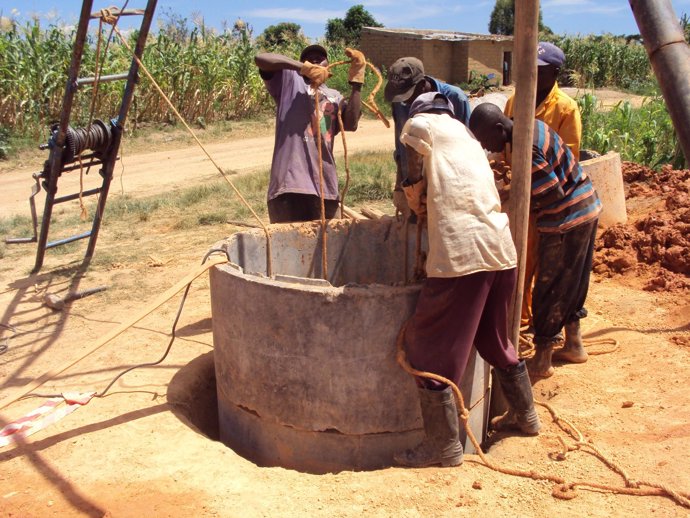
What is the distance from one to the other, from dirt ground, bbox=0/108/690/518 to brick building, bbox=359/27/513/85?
19175 mm

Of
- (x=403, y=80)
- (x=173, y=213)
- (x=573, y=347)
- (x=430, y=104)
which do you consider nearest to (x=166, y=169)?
(x=173, y=213)

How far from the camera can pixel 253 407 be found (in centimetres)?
341

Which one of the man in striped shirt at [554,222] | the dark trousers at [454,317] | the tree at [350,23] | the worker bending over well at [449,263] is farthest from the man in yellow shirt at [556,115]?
the tree at [350,23]

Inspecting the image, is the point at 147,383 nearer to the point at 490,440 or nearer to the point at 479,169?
the point at 490,440

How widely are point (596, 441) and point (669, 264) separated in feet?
9.52

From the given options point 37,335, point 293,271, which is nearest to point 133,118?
point 37,335

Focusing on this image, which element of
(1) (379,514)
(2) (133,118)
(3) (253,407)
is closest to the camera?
(1) (379,514)

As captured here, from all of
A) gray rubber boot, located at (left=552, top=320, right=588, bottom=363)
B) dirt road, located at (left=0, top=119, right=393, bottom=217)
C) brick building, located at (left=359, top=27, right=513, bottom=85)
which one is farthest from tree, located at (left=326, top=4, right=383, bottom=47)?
gray rubber boot, located at (left=552, top=320, right=588, bottom=363)

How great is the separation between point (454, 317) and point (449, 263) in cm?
25

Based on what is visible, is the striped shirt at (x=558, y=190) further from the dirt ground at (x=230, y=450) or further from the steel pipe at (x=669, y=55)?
the dirt ground at (x=230, y=450)

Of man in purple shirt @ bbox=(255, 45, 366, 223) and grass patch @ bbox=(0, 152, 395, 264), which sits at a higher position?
A: man in purple shirt @ bbox=(255, 45, 366, 223)

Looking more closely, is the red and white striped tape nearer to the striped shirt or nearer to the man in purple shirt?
the man in purple shirt

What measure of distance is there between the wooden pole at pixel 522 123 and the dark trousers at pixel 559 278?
583 mm

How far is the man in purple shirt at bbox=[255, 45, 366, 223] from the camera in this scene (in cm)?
461
